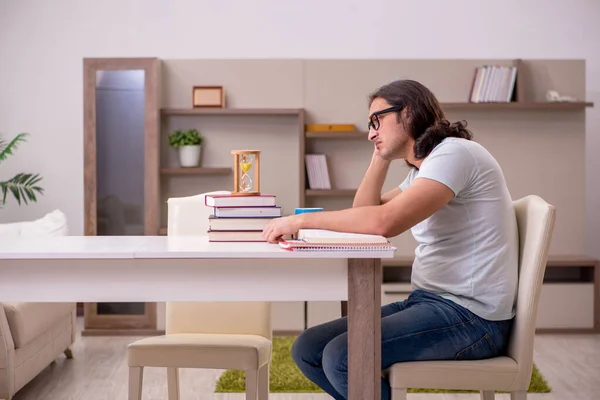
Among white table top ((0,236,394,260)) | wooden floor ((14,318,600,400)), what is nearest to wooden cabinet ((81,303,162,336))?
wooden floor ((14,318,600,400))

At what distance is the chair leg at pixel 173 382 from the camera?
108 inches

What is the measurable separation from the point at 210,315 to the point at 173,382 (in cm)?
27

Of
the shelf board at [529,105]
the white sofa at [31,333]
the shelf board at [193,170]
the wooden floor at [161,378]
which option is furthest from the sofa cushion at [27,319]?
the shelf board at [529,105]

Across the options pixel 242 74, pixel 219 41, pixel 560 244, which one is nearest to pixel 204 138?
pixel 242 74

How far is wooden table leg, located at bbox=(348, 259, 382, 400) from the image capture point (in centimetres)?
190

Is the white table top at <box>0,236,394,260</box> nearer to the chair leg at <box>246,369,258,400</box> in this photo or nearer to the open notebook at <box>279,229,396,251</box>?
the open notebook at <box>279,229,396,251</box>

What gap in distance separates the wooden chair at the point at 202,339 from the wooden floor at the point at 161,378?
0.82 meters

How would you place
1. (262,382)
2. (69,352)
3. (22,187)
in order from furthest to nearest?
(22,187) → (69,352) → (262,382)

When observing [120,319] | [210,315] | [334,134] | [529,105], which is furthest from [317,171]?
[210,315]

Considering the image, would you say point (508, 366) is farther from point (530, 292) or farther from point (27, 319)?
point (27, 319)

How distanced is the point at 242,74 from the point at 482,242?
323 cm

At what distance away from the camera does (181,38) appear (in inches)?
222

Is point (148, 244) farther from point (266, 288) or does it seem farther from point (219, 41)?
point (219, 41)

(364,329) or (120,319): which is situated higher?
(364,329)
